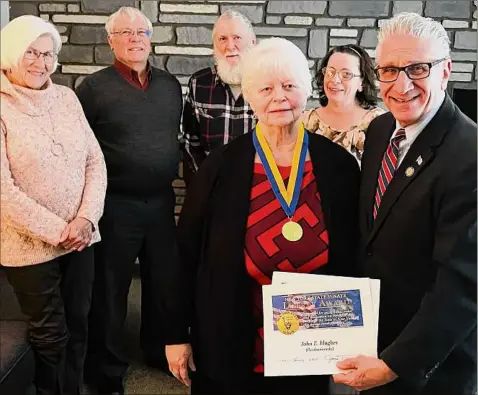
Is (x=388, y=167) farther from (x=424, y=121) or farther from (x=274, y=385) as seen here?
(x=274, y=385)

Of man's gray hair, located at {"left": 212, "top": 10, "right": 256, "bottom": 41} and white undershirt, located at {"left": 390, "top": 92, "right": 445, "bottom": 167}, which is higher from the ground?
man's gray hair, located at {"left": 212, "top": 10, "right": 256, "bottom": 41}

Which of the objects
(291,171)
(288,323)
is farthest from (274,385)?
(291,171)

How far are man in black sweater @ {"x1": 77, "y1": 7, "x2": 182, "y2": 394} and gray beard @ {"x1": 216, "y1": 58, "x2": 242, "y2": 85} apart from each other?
0.28 ft

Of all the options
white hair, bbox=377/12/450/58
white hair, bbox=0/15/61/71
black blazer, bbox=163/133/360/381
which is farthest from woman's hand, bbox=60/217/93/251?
white hair, bbox=377/12/450/58

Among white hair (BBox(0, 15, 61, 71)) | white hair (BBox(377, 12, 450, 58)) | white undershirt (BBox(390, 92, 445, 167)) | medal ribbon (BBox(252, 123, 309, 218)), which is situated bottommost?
medal ribbon (BBox(252, 123, 309, 218))

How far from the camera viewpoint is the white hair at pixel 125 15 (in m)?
1.01

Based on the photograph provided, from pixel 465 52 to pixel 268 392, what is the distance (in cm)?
72

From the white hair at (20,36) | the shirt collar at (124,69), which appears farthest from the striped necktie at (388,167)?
the white hair at (20,36)

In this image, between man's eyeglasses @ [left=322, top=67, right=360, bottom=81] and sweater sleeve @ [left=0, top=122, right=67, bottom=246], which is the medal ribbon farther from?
sweater sleeve @ [left=0, top=122, right=67, bottom=246]

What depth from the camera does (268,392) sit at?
1106 millimetres

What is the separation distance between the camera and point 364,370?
996 millimetres

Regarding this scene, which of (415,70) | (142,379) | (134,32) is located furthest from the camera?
(142,379)

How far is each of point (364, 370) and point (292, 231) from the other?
27 cm

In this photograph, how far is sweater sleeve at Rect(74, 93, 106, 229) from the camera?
1.00 metres
